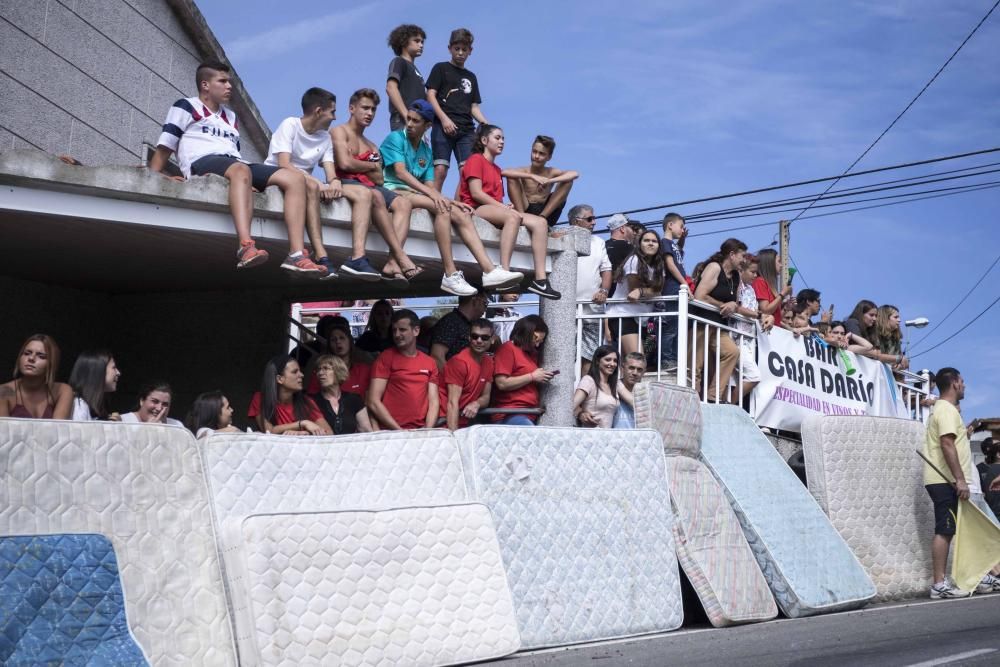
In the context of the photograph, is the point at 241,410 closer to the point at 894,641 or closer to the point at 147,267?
the point at 147,267

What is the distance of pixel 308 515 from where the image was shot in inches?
226

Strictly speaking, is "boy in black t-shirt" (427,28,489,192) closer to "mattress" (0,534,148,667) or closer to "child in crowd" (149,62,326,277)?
"child in crowd" (149,62,326,277)

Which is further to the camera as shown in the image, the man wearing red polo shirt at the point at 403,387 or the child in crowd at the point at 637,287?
the child in crowd at the point at 637,287

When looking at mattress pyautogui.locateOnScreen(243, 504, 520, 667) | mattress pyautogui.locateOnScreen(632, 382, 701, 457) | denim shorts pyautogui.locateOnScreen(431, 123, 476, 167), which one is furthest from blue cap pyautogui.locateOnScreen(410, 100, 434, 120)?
mattress pyautogui.locateOnScreen(243, 504, 520, 667)

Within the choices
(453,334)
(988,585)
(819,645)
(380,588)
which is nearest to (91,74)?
(453,334)

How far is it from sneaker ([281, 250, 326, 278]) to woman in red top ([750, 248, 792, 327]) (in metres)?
5.97

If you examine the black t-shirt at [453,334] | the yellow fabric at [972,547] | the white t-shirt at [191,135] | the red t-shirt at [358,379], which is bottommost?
the yellow fabric at [972,547]

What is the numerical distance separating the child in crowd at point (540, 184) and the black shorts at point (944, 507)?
424 centimetres

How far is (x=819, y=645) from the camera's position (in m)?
6.61

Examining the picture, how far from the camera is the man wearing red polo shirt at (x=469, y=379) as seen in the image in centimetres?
912

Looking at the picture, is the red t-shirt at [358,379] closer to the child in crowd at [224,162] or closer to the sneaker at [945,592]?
the child in crowd at [224,162]

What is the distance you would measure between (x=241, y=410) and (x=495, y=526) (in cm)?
521

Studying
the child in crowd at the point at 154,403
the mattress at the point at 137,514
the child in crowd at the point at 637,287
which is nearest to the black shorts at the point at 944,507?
the child in crowd at the point at 637,287

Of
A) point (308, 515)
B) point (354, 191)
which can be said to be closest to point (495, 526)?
point (308, 515)
